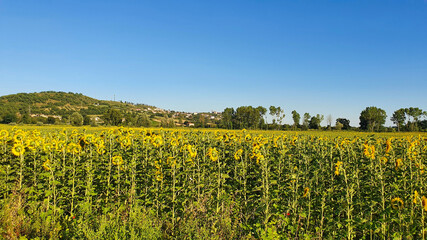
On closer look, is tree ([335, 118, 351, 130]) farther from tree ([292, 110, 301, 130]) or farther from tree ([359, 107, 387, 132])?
tree ([292, 110, 301, 130])

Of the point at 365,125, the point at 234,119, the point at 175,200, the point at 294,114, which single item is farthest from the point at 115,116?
the point at 365,125

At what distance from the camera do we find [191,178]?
6.17m

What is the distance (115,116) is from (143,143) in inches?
2644

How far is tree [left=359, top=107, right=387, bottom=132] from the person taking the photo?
263 feet

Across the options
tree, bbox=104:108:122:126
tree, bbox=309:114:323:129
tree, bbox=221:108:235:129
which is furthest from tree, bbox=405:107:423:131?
tree, bbox=104:108:122:126

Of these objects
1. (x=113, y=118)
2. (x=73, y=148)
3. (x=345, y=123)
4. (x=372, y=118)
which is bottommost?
(x=73, y=148)

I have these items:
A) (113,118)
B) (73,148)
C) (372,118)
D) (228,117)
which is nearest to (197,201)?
(73,148)

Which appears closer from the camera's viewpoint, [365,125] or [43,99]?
[365,125]

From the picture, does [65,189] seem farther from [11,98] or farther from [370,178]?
[11,98]

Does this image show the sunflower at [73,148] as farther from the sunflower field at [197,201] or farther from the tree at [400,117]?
the tree at [400,117]

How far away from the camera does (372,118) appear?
80438 millimetres

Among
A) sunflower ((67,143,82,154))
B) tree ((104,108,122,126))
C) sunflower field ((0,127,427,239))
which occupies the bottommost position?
sunflower field ((0,127,427,239))

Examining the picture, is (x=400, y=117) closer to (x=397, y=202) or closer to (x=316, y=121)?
(x=316, y=121)

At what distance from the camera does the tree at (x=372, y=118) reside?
8031cm
